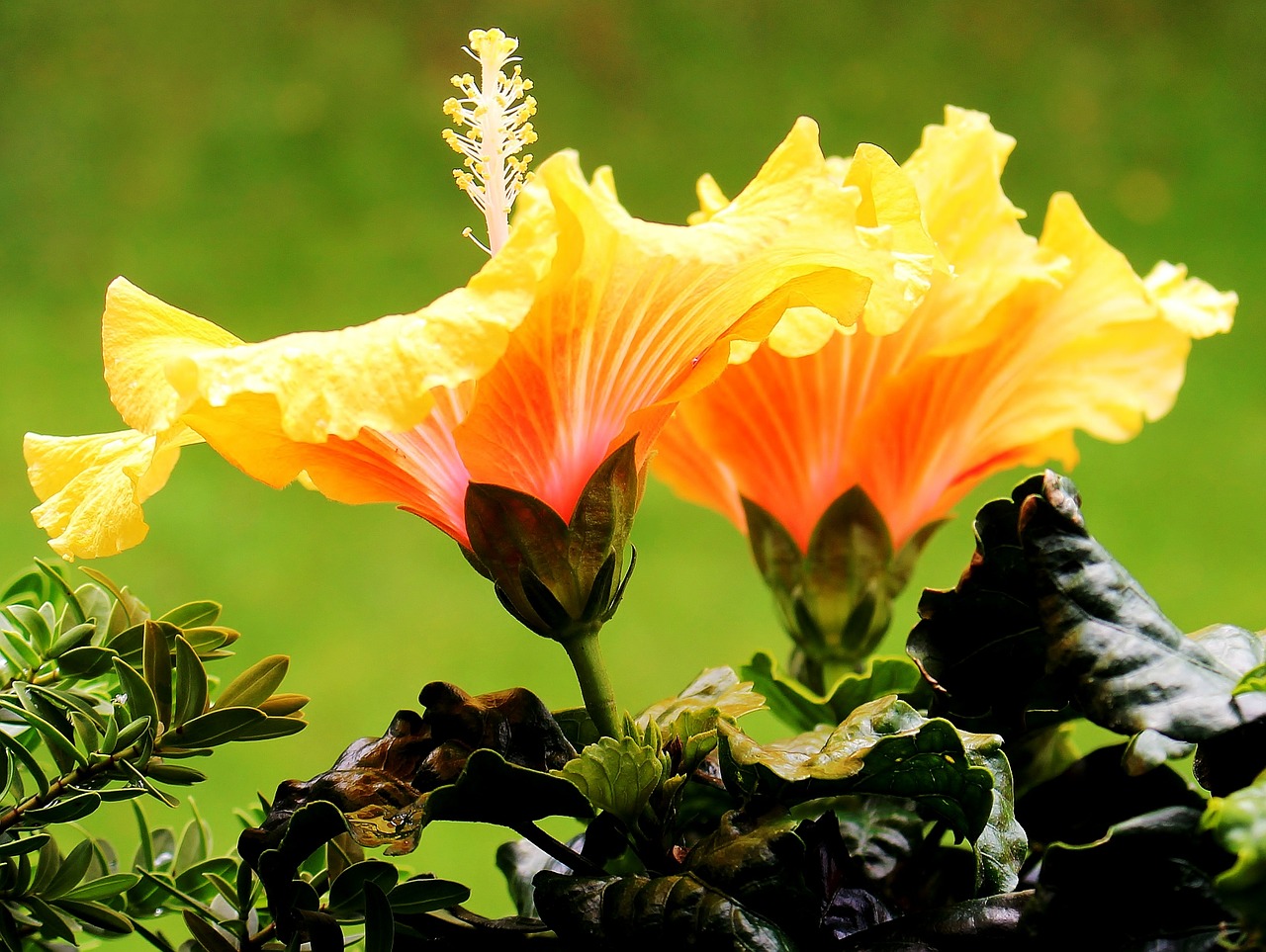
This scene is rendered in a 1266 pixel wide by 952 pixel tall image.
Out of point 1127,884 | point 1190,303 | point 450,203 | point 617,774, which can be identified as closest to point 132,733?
point 617,774

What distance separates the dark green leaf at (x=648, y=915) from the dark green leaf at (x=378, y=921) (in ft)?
0.11

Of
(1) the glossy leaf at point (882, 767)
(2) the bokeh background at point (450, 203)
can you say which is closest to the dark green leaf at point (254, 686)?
(1) the glossy leaf at point (882, 767)

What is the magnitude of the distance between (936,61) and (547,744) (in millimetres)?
1502

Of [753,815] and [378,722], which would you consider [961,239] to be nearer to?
[753,815]

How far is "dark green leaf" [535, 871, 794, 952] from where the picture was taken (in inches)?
9.9

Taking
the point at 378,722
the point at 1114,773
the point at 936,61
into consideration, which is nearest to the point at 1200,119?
the point at 936,61

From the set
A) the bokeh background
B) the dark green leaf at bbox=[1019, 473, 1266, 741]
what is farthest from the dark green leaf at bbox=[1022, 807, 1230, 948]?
the bokeh background

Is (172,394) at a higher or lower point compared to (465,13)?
lower

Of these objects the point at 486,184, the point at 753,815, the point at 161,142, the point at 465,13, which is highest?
the point at 465,13

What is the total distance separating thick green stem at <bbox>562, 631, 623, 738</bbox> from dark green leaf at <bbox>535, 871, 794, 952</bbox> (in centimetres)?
4

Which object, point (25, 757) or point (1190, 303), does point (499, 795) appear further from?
point (1190, 303)

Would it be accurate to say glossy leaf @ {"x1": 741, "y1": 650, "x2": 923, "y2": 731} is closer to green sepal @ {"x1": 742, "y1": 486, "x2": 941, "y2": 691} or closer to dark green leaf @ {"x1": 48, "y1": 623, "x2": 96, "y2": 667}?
green sepal @ {"x1": 742, "y1": 486, "x2": 941, "y2": 691}

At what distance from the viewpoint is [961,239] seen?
405 mm

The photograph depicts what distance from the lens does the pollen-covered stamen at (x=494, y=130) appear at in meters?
0.34
